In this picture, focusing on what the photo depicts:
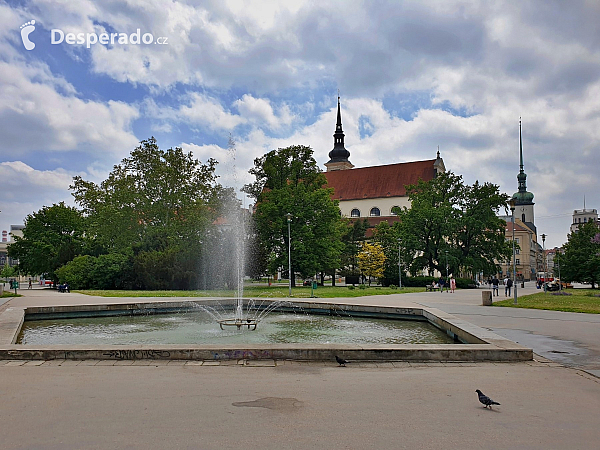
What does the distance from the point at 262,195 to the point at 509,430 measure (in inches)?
1798

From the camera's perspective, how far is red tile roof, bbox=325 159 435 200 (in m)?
89.8

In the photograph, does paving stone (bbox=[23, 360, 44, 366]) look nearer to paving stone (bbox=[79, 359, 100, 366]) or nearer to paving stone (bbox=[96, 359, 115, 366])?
paving stone (bbox=[79, 359, 100, 366])

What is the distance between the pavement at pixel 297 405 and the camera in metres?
4.96

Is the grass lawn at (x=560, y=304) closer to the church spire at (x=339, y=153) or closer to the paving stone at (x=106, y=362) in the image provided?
the paving stone at (x=106, y=362)

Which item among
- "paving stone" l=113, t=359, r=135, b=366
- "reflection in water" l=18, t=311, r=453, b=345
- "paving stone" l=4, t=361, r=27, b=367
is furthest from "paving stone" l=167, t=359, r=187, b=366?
"reflection in water" l=18, t=311, r=453, b=345

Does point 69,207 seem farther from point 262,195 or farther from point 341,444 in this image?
point 341,444

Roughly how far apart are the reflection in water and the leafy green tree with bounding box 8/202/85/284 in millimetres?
42097

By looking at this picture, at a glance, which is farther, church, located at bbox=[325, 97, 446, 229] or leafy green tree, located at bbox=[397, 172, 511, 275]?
church, located at bbox=[325, 97, 446, 229]

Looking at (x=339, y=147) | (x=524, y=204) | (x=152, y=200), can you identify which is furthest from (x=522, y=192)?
(x=152, y=200)

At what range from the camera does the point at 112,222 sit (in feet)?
158

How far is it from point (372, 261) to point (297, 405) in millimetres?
59258

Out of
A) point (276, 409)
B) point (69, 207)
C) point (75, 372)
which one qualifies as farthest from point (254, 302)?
point (69, 207)

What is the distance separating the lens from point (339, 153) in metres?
105

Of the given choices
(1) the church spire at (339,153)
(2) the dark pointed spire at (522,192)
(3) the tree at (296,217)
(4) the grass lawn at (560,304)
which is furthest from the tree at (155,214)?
(2) the dark pointed spire at (522,192)
